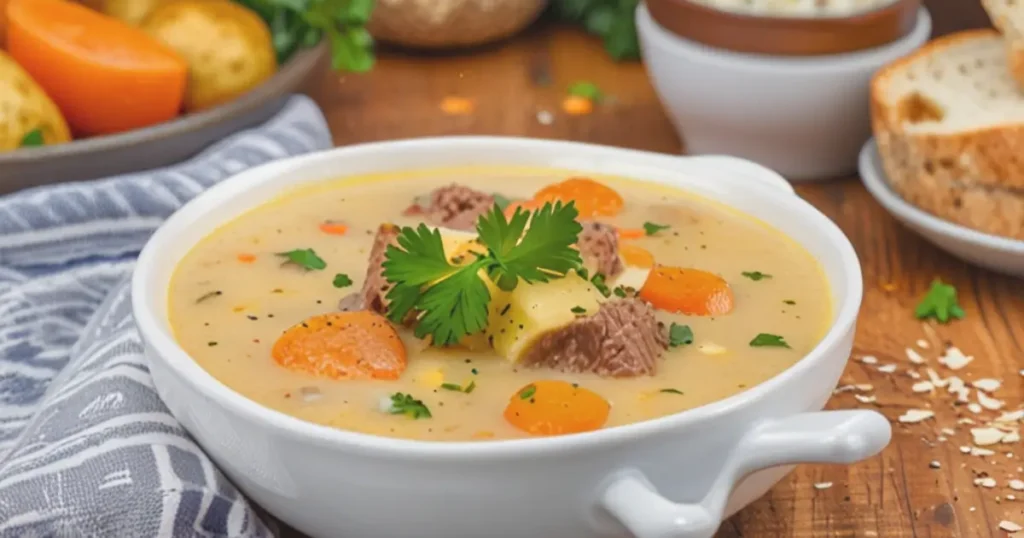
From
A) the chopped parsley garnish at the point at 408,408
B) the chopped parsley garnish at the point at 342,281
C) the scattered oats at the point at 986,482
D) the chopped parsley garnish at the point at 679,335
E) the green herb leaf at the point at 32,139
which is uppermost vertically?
the chopped parsley garnish at the point at 408,408

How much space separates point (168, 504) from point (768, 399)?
28.2 inches

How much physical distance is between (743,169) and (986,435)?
0.55 meters

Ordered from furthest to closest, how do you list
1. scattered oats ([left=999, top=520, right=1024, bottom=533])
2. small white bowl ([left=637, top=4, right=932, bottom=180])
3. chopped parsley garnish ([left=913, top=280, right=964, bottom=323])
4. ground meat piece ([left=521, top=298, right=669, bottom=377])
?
1. small white bowl ([left=637, top=4, right=932, bottom=180])
2. chopped parsley garnish ([left=913, top=280, right=964, bottom=323])
3. scattered oats ([left=999, top=520, right=1024, bottom=533])
4. ground meat piece ([left=521, top=298, right=669, bottom=377])

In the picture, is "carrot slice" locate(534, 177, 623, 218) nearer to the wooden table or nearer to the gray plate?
the wooden table

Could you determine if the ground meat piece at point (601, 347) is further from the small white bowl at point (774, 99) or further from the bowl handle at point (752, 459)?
the small white bowl at point (774, 99)

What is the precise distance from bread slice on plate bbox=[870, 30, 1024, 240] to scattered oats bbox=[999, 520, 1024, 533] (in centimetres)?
76

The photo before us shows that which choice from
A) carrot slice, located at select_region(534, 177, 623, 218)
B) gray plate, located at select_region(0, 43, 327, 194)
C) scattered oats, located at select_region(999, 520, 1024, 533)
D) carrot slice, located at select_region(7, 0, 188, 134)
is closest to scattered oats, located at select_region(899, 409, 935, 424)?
scattered oats, located at select_region(999, 520, 1024, 533)

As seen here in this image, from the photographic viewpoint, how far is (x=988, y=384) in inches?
85.0

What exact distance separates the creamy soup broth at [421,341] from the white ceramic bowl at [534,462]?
76 mm

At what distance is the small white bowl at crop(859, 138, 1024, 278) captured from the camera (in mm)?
2377

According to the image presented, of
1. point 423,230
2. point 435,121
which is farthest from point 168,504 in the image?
point 435,121

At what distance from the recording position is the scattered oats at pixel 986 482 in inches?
74.4

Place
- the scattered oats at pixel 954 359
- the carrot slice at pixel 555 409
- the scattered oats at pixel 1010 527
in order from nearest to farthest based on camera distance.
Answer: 1. the carrot slice at pixel 555 409
2. the scattered oats at pixel 1010 527
3. the scattered oats at pixel 954 359

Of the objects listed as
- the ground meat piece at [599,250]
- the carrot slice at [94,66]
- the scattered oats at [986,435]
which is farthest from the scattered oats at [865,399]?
the carrot slice at [94,66]
